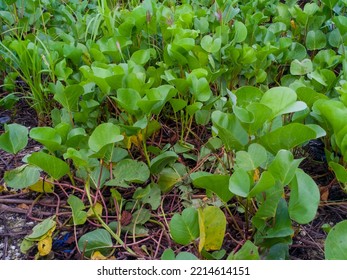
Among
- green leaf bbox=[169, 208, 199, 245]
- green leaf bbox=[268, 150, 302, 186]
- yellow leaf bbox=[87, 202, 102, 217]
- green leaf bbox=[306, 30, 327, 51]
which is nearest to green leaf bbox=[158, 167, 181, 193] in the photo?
yellow leaf bbox=[87, 202, 102, 217]

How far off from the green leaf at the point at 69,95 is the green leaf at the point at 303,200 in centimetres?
70

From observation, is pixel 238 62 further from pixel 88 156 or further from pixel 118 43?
pixel 88 156

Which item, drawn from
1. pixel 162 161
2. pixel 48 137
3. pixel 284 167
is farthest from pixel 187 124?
pixel 284 167

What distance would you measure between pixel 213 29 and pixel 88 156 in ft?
3.19

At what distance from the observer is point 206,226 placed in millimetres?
1074

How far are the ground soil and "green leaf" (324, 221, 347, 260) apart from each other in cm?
21

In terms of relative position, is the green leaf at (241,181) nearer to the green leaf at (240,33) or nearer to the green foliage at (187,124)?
the green foliage at (187,124)

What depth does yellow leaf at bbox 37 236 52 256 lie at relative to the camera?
3.81 feet

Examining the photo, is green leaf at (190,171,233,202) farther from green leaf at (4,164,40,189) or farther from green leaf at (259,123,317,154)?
green leaf at (4,164,40,189)

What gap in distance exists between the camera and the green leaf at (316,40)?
6.02 ft

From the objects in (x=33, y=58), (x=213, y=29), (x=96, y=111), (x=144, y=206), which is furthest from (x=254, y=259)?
(x=213, y=29)

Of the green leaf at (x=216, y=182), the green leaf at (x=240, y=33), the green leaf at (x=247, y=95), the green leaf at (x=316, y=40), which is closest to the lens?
the green leaf at (x=216, y=182)

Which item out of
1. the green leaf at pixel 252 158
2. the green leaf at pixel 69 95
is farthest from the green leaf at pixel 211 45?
the green leaf at pixel 252 158
